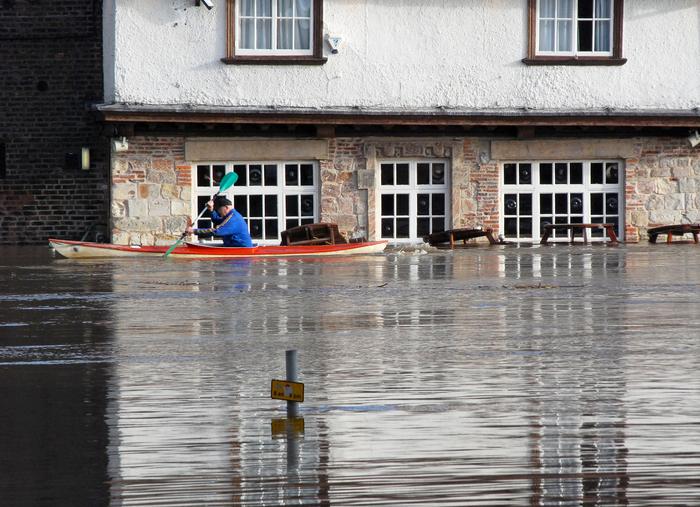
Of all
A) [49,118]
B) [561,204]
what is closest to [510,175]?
[561,204]

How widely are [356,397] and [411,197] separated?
19.7m

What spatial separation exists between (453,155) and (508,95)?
1499 mm

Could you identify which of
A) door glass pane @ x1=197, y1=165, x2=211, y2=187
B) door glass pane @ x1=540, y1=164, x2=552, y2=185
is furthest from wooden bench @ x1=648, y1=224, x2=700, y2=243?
door glass pane @ x1=197, y1=165, x2=211, y2=187

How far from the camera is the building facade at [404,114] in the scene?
26828 millimetres

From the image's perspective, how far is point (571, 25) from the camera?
27828 millimetres

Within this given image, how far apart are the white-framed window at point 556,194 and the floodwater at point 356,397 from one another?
11502 mm

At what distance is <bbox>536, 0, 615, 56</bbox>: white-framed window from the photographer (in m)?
27.8

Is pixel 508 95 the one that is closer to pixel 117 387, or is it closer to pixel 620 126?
pixel 620 126

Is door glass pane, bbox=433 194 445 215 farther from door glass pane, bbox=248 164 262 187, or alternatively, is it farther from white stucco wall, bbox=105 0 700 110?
door glass pane, bbox=248 164 262 187

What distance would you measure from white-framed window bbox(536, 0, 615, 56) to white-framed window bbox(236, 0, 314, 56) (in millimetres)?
4355

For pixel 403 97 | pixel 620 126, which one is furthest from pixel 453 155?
pixel 620 126

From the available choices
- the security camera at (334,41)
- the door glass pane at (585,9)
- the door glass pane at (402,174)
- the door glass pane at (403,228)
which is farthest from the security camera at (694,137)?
the security camera at (334,41)

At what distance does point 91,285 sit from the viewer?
59.5 feet

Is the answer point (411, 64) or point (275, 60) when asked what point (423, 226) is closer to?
point (411, 64)
